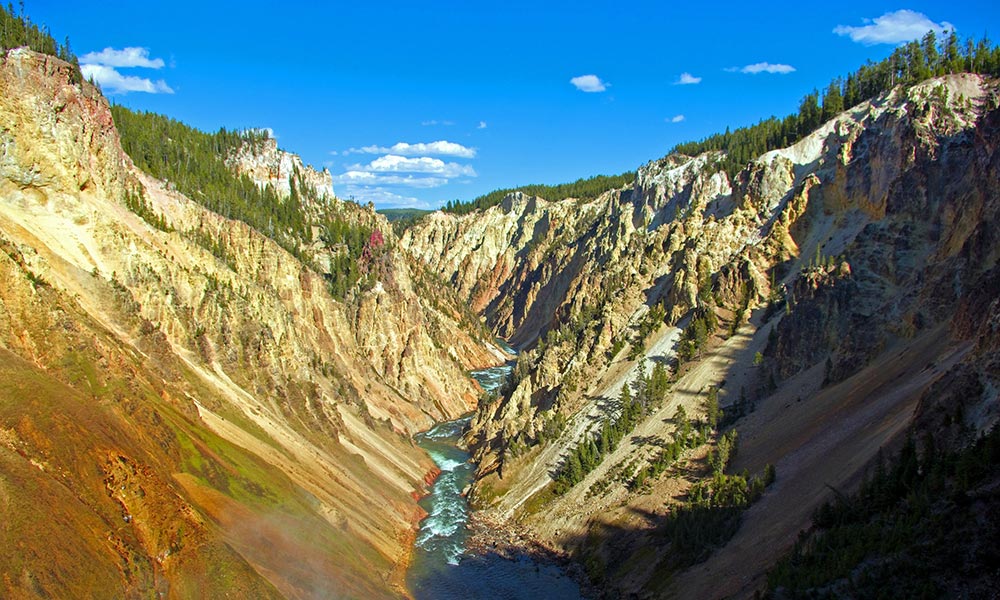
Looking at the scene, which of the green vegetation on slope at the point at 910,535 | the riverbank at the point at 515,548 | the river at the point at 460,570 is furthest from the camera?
the riverbank at the point at 515,548

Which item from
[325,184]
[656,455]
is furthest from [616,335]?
[325,184]

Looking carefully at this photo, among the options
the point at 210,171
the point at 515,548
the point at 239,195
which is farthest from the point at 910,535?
the point at 210,171

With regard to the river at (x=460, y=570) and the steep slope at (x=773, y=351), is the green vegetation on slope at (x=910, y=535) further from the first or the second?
the river at (x=460, y=570)

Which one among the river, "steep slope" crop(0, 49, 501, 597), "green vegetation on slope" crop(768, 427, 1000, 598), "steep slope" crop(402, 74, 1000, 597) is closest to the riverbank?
the river

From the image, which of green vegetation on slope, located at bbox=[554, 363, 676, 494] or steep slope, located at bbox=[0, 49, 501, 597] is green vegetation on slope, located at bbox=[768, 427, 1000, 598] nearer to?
steep slope, located at bbox=[0, 49, 501, 597]

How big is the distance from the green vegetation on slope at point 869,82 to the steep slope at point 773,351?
3.81m

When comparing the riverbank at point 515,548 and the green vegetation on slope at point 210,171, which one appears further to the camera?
the green vegetation on slope at point 210,171

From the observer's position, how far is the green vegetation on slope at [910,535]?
2112cm

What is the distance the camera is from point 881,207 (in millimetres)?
66688

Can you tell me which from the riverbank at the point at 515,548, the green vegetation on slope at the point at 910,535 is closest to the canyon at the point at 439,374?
the riverbank at the point at 515,548

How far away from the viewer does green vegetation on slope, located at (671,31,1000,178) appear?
7931cm

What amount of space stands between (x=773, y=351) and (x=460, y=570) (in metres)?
32.6

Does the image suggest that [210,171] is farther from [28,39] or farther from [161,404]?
[161,404]

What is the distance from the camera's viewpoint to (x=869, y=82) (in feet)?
318
